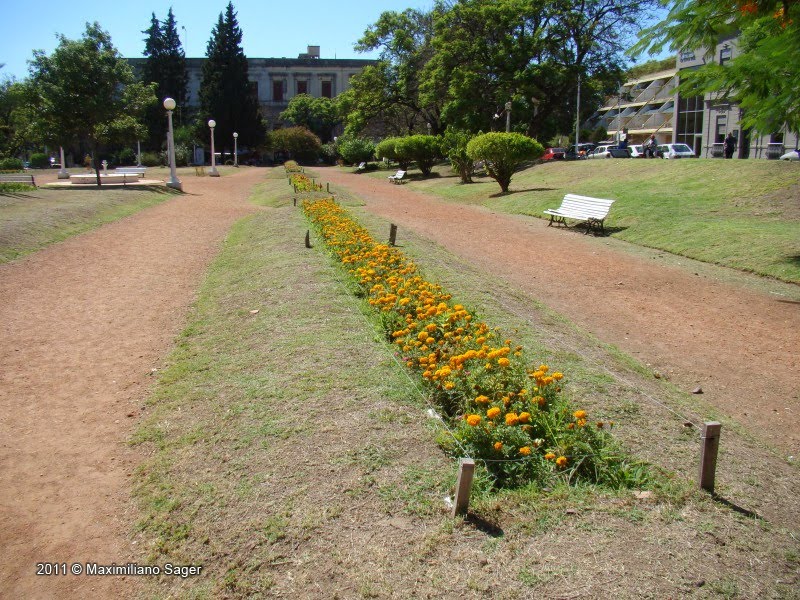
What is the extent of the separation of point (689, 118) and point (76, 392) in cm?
4678

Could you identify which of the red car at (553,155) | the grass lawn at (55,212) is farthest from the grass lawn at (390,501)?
the red car at (553,155)

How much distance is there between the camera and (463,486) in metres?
Result: 3.15

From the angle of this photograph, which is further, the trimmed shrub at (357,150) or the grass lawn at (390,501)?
the trimmed shrub at (357,150)

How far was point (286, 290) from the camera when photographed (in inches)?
309

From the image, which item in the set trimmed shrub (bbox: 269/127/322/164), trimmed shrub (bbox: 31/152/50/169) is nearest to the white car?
trimmed shrub (bbox: 269/127/322/164)

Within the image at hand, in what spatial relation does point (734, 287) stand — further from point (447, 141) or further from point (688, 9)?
point (447, 141)

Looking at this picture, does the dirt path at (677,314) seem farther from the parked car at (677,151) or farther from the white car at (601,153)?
the white car at (601,153)

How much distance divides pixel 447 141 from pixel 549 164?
4.78 meters

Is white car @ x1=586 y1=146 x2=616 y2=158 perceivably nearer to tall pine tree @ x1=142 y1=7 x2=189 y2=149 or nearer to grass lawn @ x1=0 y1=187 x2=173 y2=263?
grass lawn @ x1=0 y1=187 x2=173 y2=263

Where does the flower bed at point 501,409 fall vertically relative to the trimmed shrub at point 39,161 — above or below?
below

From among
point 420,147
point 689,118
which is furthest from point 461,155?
point 689,118

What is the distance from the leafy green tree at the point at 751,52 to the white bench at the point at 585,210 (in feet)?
15.5

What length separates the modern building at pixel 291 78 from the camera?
7562 centimetres

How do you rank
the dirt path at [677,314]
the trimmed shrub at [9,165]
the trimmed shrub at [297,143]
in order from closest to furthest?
the dirt path at [677,314], the trimmed shrub at [9,165], the trimmed shrub at [297,143]
